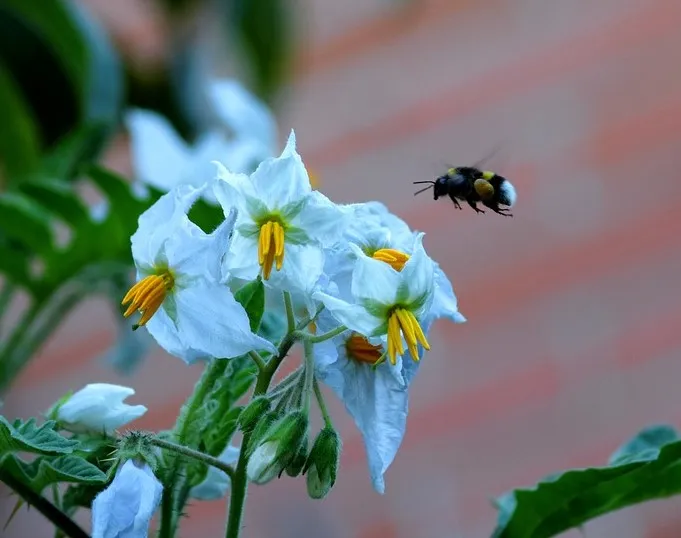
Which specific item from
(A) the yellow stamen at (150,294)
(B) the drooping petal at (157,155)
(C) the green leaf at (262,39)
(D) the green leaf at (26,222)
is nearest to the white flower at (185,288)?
(A) the yellow stamen at (150,294)

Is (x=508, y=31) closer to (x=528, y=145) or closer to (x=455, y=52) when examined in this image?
(x=455, y=52)

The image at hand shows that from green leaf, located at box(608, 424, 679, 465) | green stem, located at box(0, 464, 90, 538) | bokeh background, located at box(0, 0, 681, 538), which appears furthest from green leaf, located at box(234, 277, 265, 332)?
bokeh background, located at box(0, 0, 681, 538)

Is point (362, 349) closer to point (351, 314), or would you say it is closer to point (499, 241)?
point (351, 314)

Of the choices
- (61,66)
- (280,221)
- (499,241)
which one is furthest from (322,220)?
(499,241)

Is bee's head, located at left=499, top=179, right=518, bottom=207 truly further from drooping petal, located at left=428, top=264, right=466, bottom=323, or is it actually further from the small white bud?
the small white bud

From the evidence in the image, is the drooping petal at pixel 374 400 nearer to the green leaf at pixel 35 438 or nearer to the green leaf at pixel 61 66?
the green leaf at pixel 35 438

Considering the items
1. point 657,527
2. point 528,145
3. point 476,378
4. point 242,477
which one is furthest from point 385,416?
point 528,145

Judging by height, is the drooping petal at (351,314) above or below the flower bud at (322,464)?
above
